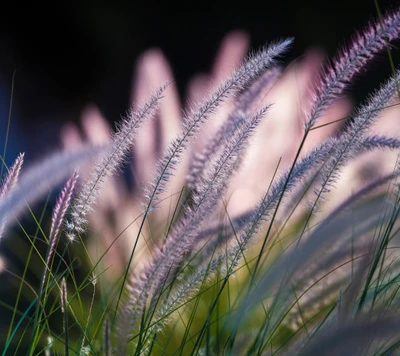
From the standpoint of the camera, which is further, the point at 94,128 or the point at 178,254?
the point at 94,128

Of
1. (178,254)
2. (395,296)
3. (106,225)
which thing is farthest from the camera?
(106,225)

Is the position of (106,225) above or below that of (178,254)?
above

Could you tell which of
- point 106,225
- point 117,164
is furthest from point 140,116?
point 106,225

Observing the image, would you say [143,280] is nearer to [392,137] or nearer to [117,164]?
[117,164]

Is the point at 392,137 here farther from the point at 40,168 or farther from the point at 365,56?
the point at 40,168

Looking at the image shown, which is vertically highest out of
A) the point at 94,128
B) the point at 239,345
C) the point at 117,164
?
the point at 94,128

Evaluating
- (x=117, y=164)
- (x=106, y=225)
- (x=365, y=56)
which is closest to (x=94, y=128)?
(x=106, y=225)

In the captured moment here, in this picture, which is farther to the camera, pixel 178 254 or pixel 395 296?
pixel 395 296

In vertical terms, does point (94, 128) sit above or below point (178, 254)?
above

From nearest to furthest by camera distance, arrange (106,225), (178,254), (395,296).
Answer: (178,254) → (395,296) → (106,225)
